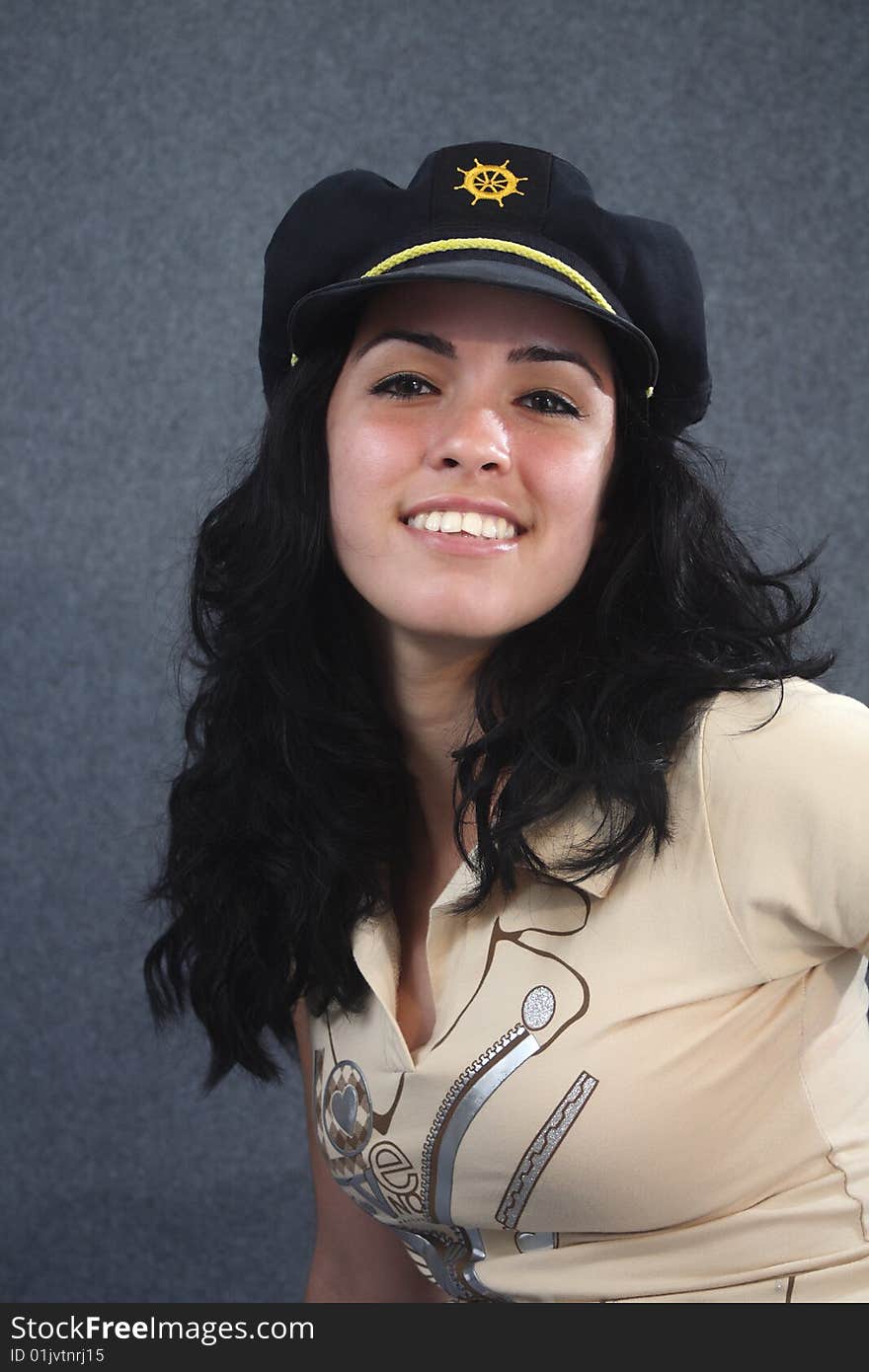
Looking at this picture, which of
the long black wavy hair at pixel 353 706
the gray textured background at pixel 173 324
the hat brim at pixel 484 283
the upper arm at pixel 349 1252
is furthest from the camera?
the gray textured background at pixel 173 324

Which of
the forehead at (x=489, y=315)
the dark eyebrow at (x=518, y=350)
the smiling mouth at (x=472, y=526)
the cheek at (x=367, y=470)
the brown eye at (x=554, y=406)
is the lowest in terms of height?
the smiling mouth at (x=472, y=526)

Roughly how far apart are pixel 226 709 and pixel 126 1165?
2.79 ft

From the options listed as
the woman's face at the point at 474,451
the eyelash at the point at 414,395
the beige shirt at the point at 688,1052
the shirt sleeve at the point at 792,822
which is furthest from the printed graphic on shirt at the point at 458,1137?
the eyelash at the point at 414,395

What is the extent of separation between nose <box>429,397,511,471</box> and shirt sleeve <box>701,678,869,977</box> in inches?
10.0

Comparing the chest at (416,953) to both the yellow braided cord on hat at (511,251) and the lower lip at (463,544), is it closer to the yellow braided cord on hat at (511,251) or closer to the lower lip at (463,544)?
the lower lip at (463,544)

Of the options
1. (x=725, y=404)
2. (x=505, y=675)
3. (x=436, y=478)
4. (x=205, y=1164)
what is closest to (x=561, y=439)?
(x=436, y=478)

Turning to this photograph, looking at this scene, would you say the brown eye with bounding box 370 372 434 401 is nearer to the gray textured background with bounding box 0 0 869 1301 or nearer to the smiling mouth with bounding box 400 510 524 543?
the smiling mouth with bounding box 400 510 524 543

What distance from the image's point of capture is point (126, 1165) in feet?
6.18

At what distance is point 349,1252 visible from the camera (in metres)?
1.40

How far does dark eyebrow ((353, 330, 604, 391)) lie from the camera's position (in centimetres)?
105

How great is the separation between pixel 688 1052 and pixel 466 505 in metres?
0.42

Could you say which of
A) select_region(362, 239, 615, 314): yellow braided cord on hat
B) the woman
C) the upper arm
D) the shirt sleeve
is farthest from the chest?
select_region(362, 239, 615, 314): yellow braided cord on hat

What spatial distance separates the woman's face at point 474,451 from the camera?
1.04 meters

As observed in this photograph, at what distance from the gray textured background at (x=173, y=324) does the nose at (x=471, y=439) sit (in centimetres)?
77
